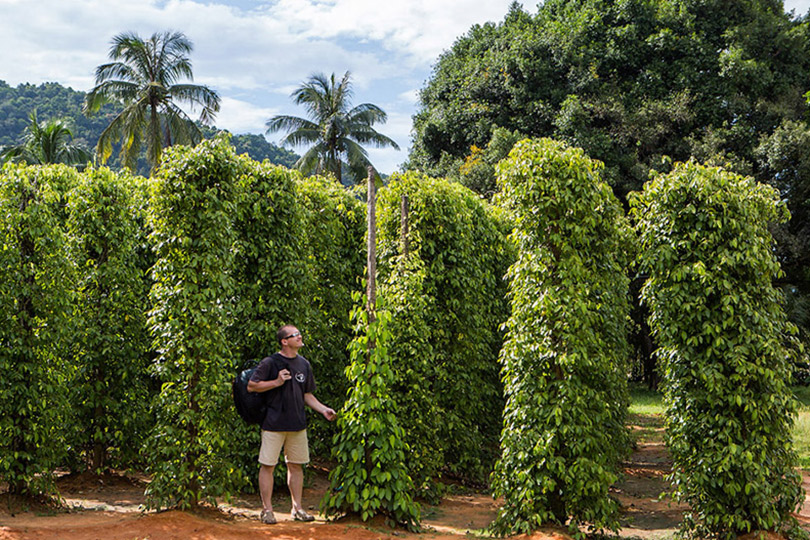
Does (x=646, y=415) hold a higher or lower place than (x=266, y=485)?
lower

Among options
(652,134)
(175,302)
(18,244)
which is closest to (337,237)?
(175,302)

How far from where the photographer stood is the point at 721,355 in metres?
5.89

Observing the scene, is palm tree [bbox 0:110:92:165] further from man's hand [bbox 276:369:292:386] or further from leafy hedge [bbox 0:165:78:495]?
man's hand [bbox 276:369:292:386]

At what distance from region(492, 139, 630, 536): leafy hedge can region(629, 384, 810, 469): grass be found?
3208mm

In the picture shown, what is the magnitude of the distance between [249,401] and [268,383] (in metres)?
0.31

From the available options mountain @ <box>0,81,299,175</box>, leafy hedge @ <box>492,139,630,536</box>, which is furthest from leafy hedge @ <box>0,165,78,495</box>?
mountain @ <box>0,81,299,175</box>

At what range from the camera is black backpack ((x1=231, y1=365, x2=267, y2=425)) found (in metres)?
5.82

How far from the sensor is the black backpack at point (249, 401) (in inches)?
229

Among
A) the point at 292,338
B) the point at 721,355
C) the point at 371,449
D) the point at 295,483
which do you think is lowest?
the point at 295,483

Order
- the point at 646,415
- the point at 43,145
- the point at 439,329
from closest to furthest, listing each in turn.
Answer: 1. the point at 439,329
2. the point at 646,415
3. the point at 43,145

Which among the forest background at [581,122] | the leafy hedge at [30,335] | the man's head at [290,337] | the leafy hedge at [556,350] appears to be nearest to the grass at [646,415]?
the forest background at [581,122]

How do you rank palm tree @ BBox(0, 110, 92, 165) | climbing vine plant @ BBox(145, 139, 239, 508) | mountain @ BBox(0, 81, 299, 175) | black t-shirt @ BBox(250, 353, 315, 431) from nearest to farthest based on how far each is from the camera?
1. black t-shirt @ BBox(250, 353, 315, 431)
2. climbing vine plant @ BBox(145, 139, 239, 508)
3. palm tree @ BBox(0, 110, 92, 165)
4. mountain @ BBox(0, 81, 299, 175)

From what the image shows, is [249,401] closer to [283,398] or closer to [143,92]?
[283,398]

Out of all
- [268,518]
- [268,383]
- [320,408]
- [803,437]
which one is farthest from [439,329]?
[803,437]
